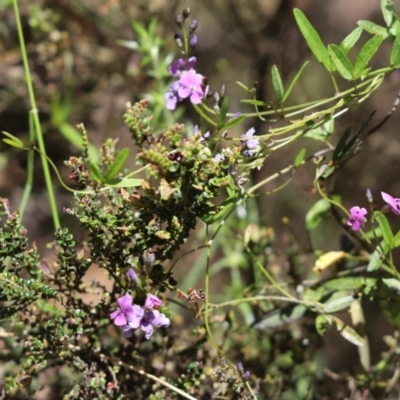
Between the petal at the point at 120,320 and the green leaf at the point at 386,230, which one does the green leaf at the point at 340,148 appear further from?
the petal at the point at 120,320

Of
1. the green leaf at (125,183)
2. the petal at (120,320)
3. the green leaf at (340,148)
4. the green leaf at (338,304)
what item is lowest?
the green leaf at (338,304)

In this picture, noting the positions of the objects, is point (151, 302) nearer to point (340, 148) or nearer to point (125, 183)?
point (125, 183)

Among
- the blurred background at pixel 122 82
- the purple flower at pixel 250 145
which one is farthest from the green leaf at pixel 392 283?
the blurred background at pixel 122 82

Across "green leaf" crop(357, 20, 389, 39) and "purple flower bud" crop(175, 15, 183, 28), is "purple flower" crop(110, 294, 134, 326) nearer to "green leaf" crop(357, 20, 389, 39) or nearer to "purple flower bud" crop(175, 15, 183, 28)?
"purple flower bud" crop(175, 15, 183, 28)

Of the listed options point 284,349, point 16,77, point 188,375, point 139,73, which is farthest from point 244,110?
point 188,375

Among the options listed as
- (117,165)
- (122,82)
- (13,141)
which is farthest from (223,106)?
(122,82)

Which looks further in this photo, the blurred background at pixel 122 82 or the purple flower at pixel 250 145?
the blurred background at pixel 122 82

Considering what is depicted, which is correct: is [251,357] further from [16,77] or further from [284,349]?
[16,77]
